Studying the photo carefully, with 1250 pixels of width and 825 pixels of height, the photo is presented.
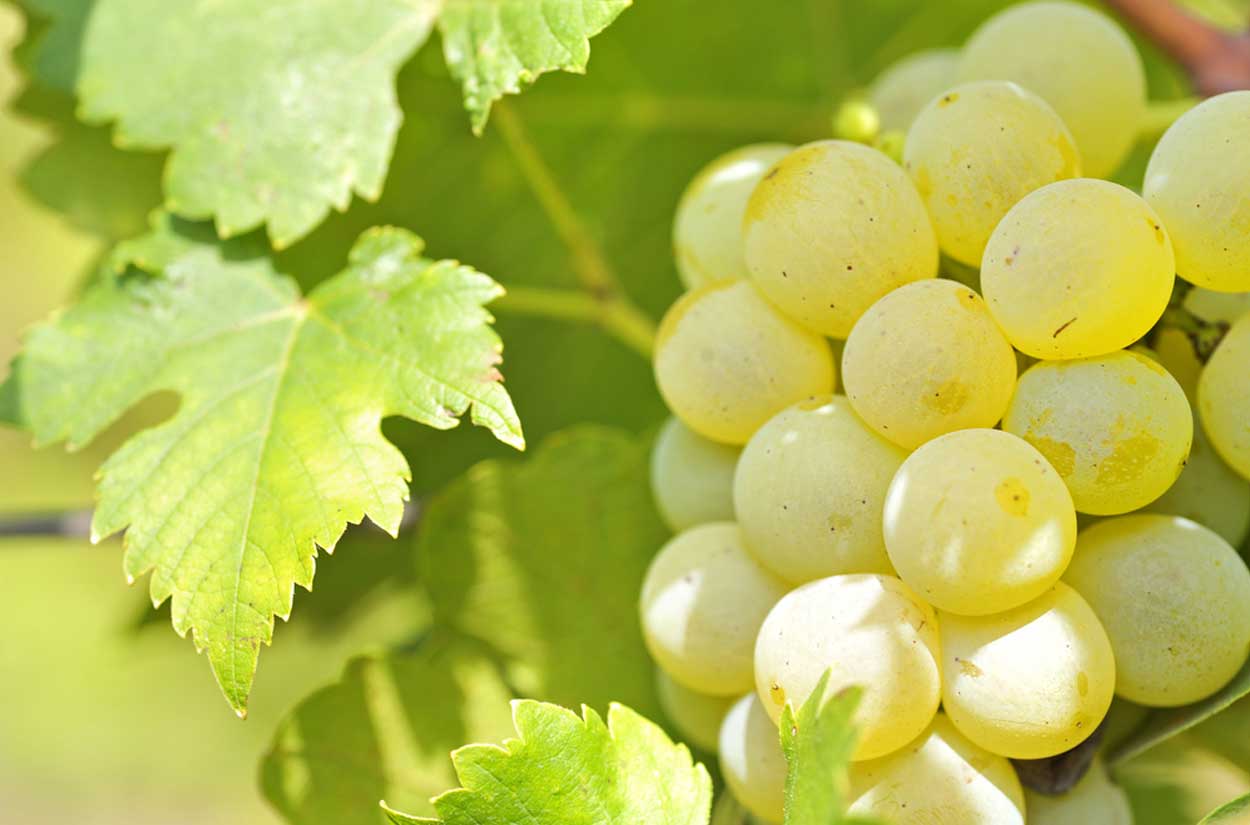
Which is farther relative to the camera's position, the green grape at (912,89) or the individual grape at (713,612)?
the green grape at (912,89)

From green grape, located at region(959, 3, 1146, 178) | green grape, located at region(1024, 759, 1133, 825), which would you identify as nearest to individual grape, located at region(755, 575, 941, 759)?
green grape, located at region(1024, 759, 1133, 825)

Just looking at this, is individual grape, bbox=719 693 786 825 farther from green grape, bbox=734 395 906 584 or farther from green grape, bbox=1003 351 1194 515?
green grape, bbox=1003 351 1194 515

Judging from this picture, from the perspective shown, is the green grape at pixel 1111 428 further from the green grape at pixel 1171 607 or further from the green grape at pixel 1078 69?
the green grape at pixel 1078 69

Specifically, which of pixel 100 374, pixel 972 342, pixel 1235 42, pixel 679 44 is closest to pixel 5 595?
pixel 100 374

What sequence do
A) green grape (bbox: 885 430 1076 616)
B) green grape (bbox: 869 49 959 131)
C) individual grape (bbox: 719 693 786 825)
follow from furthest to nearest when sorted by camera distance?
green grape (bbox: 869 49 959 131) < individual grape (bbox: 719 693 786 825) < green grape (bbox: 885 430 1076 616)

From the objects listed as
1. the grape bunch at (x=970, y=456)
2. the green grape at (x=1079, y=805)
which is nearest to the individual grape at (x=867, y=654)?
the grape bunch at (x=970, y=456)

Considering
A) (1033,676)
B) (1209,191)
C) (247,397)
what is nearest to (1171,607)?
(1033,676)

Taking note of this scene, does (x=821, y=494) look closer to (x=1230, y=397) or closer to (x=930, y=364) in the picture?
(x=930, y=364)
